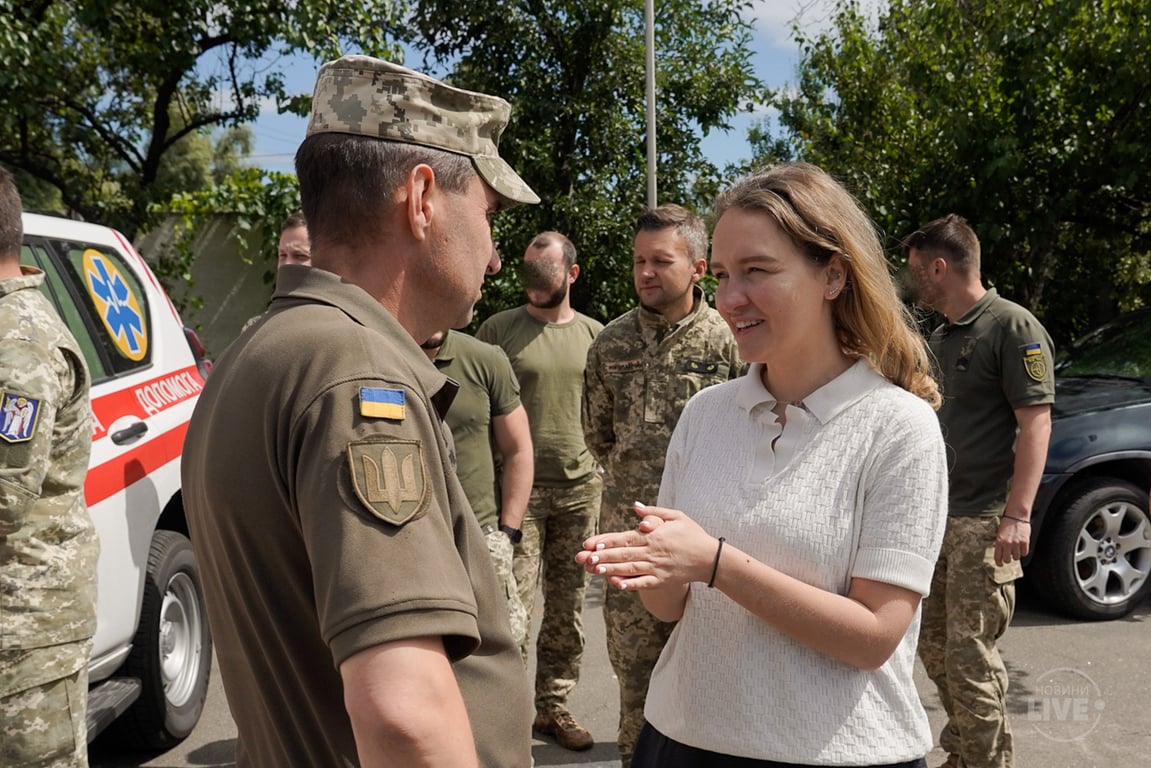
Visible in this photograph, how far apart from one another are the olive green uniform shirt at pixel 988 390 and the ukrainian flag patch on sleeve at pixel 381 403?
3.30 metres

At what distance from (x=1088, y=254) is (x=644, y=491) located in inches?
343

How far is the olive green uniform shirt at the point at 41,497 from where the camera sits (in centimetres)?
249

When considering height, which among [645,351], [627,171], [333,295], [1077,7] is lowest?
[645,351]

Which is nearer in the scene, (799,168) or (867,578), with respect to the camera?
(867,578)

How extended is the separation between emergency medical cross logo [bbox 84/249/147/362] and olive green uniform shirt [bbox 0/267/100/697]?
5.06 feet

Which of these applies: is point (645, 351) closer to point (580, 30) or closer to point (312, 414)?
point (312, 414)

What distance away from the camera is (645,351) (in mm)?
4156

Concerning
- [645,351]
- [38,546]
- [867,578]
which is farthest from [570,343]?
[867,578]

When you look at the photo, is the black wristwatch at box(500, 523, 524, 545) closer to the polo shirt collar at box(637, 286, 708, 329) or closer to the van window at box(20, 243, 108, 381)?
the polo shirt collar at box(637, 286, 708, 329)

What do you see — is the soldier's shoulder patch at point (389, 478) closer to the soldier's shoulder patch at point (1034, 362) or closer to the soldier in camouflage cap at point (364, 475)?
the soldier in camouflage cap at point (364, 475)

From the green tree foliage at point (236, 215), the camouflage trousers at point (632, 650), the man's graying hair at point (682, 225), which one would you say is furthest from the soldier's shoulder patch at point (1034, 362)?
the green tree foliage at point (236, 215)

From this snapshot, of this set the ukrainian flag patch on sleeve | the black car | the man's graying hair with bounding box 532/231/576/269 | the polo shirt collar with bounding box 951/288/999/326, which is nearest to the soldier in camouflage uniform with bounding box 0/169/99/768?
the ukrainian flag patch on sleeve

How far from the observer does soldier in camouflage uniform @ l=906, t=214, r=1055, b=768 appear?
380 centimetres

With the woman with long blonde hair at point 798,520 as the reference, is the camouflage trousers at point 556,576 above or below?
below
